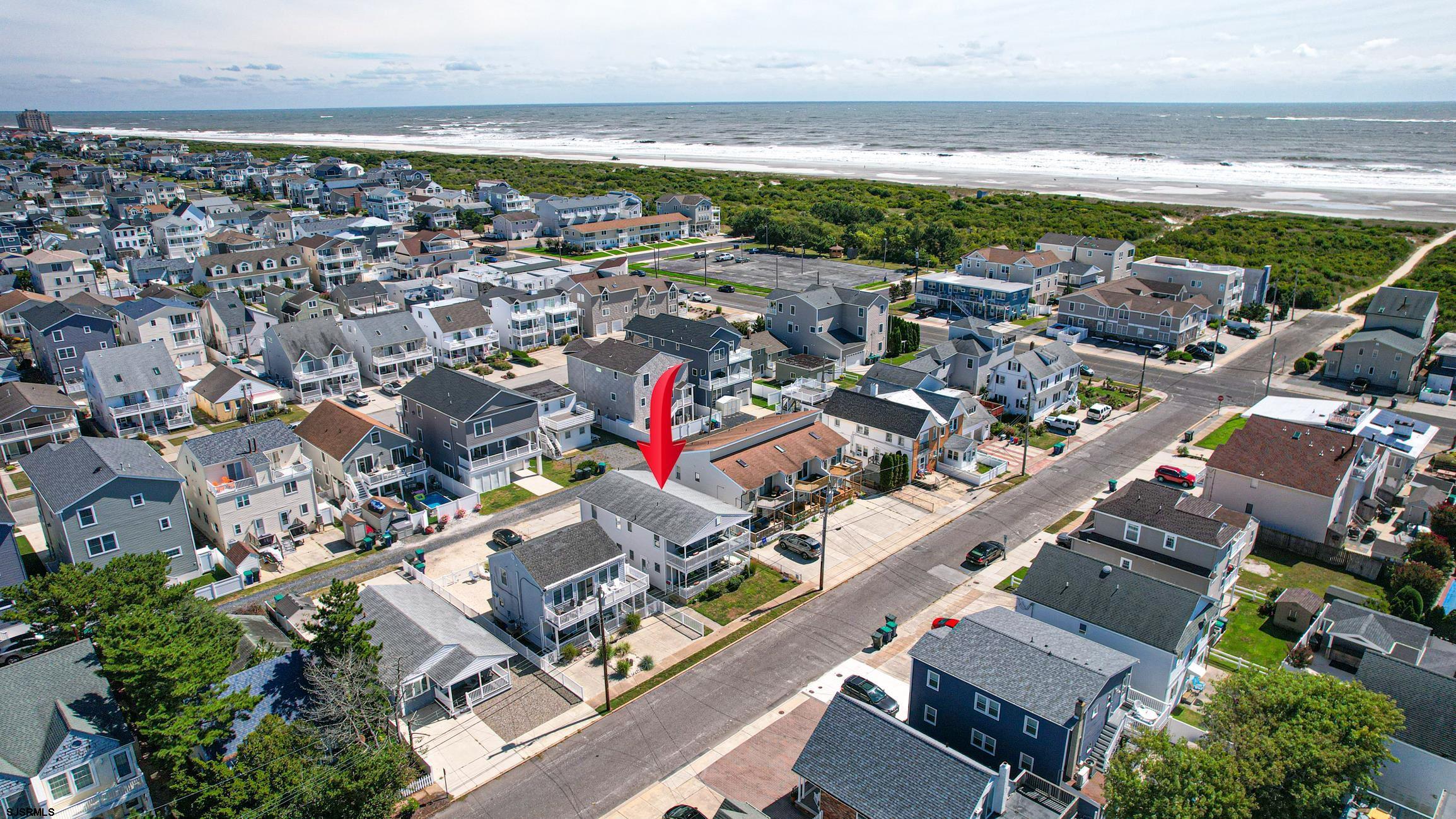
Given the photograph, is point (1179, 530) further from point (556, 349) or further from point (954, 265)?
point (954, 265)

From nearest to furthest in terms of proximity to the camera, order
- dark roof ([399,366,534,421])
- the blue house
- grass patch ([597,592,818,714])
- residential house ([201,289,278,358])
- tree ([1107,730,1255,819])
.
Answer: tree ([1107,730,1255,819]) → the blue house → grass patch ([597,592,818,714]) → dark roof ([399,366,534,421]) → residential house ([201,289,278,358])

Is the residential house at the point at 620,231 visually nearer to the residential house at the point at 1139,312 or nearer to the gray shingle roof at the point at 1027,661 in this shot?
the residential house at the point at 1139,312

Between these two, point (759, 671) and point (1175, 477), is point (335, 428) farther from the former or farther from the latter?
point (1175, 477)

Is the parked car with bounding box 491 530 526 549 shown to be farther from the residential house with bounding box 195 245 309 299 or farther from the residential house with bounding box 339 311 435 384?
the residential house with bounding box 195 245 309 299

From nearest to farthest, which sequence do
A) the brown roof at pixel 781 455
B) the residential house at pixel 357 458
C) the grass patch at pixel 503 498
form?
the brown roof at pixel 781 455 < the residential house at pixel 357 458 < the grass patch at pixel 503 498

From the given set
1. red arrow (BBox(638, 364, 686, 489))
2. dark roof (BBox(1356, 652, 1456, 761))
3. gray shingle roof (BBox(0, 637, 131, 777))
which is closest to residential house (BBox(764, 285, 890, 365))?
red arrow (BBox(638, 364, 686, 489))

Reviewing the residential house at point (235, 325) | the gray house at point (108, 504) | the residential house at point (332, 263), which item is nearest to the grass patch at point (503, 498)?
the gray house at point (108, 504)
